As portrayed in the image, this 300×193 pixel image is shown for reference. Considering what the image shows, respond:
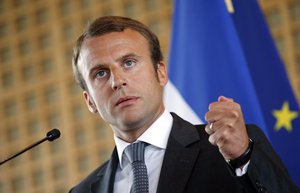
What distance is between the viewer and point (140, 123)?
86.4 inches

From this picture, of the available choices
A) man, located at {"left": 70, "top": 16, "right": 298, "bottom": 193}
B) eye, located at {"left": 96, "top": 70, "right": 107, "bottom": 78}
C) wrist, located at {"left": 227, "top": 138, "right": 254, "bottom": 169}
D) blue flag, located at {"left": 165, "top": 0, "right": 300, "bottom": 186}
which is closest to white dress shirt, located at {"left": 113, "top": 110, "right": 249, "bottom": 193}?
man, located at {"left": 70, "top": 16, "right": 298, "bottom": 193}

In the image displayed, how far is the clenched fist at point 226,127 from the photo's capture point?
5.56ft

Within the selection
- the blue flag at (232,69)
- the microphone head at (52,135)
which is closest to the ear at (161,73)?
the microphone head at (52,135)

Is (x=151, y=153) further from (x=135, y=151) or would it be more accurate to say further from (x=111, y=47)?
(x=111, y=47)

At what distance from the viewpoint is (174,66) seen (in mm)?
3055

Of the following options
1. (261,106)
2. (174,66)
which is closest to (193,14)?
(174,66)

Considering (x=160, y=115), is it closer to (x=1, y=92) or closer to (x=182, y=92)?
(x=182, y=92)

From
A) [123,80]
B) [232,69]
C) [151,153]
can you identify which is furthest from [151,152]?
[232,69]

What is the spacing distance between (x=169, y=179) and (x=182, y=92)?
101 centimetres

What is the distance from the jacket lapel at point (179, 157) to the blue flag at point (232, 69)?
606 mm

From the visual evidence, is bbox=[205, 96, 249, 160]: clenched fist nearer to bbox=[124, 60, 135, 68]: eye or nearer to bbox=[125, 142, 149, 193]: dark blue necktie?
bbox=[125, 142, 149, 193]: dark blue necktie

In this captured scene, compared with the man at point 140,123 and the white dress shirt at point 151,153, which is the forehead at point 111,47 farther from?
the white dress shirt at point 151,153

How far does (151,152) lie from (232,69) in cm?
→ 84

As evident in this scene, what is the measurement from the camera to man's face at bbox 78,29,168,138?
216 centimetres
